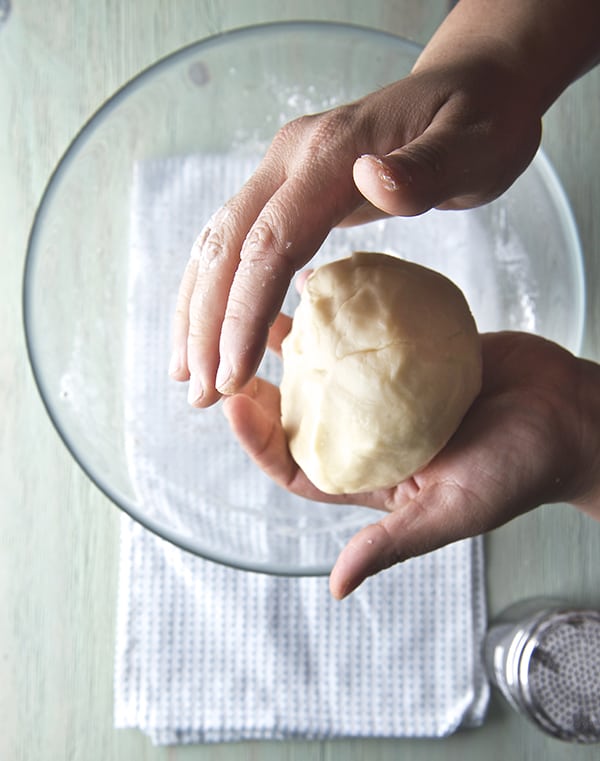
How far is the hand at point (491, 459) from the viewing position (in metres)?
0.76

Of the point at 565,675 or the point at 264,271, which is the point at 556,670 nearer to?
the point at 565,675

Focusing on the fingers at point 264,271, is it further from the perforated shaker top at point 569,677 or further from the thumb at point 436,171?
the perforated shaker top at point 569,677

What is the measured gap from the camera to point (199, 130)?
1104mm

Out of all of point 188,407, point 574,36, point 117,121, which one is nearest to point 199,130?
point 117,121

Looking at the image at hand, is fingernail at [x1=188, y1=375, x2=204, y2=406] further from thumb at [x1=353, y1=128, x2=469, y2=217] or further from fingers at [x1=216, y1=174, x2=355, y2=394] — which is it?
thumb at [x1=353, y1=128, x2=469, y2=217]

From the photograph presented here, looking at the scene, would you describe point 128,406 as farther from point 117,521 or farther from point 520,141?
point 520,141

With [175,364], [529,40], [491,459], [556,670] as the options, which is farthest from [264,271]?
[556,670]

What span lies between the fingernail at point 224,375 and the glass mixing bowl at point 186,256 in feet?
1.32

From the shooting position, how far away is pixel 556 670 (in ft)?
3.28

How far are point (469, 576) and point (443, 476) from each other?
12.1 inches

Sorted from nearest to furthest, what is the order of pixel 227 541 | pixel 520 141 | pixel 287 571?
pixel 520 141
pixel 287 571
pixel 227 541

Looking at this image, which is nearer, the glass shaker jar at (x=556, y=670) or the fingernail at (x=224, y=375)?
the fingernail at (x=224, y=375)

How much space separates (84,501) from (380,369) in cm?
55

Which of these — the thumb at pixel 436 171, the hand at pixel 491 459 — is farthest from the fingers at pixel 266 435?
the thumb at pixel 436 171
